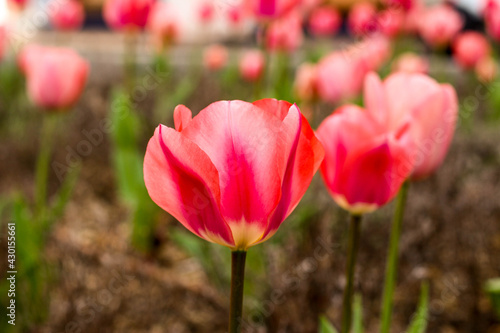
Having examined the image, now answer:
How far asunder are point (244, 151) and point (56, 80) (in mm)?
1295

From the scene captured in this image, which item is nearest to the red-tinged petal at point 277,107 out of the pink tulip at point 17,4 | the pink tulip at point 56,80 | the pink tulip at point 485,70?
the pink tulip at point 56,80

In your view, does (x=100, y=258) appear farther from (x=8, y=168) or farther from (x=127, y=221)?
(x=8, y=168)

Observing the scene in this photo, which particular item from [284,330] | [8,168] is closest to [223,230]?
[284,330]

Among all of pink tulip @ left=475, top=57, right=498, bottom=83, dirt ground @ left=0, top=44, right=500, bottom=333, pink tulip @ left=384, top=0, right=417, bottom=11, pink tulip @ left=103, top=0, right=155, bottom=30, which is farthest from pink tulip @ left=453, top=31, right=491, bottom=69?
pink tulip @ left=103, top=0, right=155, bottom=30

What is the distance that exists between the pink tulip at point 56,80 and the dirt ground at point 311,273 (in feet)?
1.55

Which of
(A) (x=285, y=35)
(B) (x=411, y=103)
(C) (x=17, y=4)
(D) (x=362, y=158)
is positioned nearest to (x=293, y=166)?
(D) (x=362, y=158)

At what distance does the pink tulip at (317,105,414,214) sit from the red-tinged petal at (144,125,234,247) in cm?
21

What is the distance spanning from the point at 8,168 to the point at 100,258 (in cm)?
109

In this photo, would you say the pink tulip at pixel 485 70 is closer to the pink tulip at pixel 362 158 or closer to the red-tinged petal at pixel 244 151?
the pink tulip at pixel 362 158

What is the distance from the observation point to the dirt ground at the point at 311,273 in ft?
4.56

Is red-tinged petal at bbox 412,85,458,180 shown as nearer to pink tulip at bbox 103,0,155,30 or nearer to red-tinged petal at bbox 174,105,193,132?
red-tinged petal at bbox 174,105,193,132

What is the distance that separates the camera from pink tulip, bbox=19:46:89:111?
1.59 m

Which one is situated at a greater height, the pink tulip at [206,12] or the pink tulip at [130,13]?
the pink tulip at [206,12]

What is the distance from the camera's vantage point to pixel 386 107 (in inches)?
28.3
